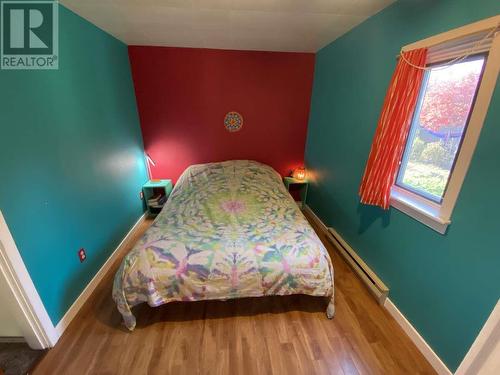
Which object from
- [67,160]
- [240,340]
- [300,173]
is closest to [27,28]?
[67,160]

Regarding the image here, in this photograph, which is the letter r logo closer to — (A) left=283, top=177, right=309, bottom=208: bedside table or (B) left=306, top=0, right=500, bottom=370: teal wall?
(B) left=306, top=0, right=500, bottom=370: teal wall

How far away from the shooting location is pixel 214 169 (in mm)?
2912

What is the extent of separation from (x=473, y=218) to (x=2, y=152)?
2.53 m

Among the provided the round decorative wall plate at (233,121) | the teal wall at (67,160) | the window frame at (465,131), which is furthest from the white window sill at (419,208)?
the teal wall at (67,160)

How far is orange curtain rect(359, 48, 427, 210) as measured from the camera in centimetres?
137

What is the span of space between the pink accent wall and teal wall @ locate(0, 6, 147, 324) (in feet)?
1.48

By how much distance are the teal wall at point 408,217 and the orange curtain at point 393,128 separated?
17cm

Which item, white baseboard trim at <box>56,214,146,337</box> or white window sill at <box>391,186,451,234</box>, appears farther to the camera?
white baseboard trim at <box>56,214,146,337</box>

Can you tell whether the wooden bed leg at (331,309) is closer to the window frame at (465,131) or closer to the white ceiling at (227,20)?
the window frame at (465,131)

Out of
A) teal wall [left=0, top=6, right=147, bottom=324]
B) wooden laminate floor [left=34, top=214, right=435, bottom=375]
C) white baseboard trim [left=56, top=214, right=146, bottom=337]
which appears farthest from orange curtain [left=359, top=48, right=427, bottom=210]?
white baseboard trim [left=56, top=214, right=146, bottom=337]

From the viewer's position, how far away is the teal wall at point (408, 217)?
1047 mm

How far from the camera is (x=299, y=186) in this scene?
337 cm

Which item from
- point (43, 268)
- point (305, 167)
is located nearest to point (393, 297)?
point (305, 167)

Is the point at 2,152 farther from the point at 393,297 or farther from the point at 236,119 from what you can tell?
the point at 393,297
